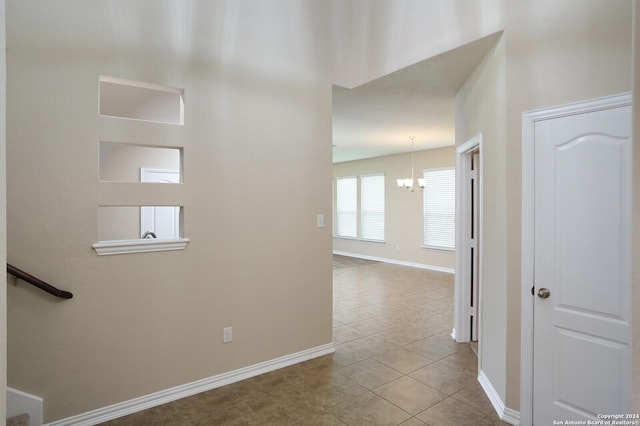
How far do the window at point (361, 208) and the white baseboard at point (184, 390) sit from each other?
6291 millimetres

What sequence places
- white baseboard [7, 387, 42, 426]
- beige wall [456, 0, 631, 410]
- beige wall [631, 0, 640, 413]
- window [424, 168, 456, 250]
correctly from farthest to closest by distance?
window [424, 168, 456, 250], white baseboard [7, 387, 42, 426], beige wall [456, 0, 631, 410], beige wall [631, 0, 640, 413]

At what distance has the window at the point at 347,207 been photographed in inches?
409

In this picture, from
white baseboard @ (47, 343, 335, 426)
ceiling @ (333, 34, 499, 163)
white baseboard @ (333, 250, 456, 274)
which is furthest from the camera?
white baseboard @ (333, 250, 456, 274)

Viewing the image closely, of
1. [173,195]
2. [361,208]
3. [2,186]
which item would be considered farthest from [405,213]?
[2,186]

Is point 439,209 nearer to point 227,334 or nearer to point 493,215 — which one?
point 493,215

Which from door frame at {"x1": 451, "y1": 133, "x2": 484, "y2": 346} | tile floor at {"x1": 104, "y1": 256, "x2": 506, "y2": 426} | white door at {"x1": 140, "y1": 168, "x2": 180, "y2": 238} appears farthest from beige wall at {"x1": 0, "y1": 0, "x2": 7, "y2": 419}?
white door at {"x1": 140, "y1": 168, "x2": 180, "y2": 238}

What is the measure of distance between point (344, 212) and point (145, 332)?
8.38 meters

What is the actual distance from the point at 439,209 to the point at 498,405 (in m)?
5.81

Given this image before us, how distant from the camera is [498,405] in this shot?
2.61 meters

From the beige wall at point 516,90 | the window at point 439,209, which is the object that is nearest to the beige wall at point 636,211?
the beige wall at point 516,90

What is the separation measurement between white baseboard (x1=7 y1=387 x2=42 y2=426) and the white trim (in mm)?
906

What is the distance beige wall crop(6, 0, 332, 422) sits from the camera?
224cm

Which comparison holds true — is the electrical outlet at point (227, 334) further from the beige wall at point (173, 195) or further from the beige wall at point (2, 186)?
the beige wall at point (2, 186)

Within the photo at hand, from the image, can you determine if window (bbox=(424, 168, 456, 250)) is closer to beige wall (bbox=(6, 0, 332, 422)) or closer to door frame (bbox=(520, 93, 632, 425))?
beige wall (bbox=(6, 0, 332, 422))
